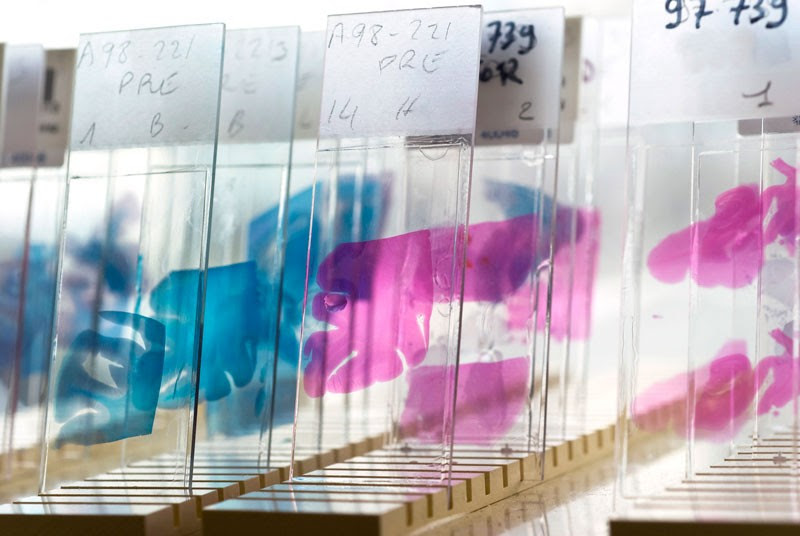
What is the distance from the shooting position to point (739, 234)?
108cm

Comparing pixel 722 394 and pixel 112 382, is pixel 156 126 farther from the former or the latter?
pixel 722 394

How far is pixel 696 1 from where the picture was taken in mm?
1073

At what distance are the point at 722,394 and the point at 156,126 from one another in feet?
1.93

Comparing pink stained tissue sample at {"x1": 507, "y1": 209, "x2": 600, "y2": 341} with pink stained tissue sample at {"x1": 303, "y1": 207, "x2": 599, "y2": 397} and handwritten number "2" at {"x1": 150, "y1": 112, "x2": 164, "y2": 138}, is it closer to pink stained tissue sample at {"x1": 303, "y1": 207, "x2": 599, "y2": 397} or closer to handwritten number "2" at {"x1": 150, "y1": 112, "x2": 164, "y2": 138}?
pink stained tissue sample at {"x1": 303, "y1": 207, "x2": 599, "y2": 397}

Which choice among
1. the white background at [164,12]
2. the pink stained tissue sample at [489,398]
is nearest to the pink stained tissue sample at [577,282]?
the pink stained tissue sample at [489,398]

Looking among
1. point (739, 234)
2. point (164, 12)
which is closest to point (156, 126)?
point (739, 234)

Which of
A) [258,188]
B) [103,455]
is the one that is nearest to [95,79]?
[258,188]

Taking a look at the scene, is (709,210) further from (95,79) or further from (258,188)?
(95,79)

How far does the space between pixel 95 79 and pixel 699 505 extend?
0.72 metres

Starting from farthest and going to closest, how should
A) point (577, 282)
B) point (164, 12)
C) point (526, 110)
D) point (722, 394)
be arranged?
point (164, 12) < point (577, 282) < point (526, 110) < point (722, 394)

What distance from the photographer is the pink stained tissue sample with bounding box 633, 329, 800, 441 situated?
107cm

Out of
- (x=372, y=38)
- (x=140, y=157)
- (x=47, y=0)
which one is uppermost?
(x=47, y=0)

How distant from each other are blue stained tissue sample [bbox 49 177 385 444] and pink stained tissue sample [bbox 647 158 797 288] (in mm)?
297

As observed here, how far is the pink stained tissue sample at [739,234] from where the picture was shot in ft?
3.55
